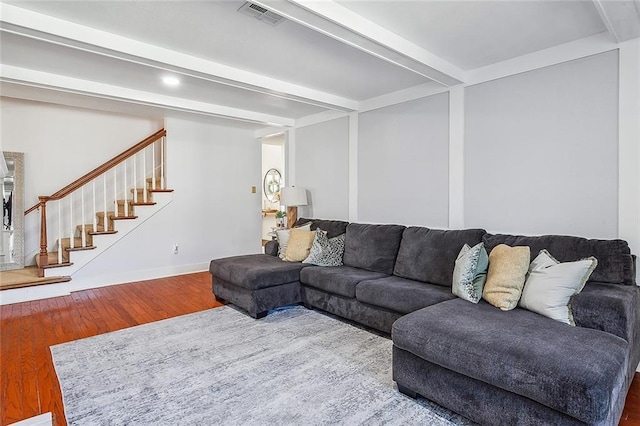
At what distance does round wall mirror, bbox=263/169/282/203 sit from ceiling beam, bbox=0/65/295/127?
11.9 ft

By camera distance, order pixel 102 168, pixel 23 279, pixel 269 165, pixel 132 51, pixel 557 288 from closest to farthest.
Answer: pixel 557 288 < pixel 132 51 < pixel 23 279 < pixel 102 168 < pixel 269 165

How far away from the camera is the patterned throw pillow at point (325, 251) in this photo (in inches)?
160

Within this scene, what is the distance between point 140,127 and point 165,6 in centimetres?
385

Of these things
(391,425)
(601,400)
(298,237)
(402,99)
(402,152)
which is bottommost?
(391,425)

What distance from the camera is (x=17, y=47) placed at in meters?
3.03

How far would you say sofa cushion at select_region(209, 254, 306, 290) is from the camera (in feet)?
11.9

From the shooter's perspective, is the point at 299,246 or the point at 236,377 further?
the point at 299,246

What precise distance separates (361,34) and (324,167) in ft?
9.21

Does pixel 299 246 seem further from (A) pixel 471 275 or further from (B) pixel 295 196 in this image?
(A) pixel 471 275

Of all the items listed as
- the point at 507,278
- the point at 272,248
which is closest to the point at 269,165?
the point at 272,248

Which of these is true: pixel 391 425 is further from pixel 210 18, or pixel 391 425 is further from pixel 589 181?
pixel 210 18

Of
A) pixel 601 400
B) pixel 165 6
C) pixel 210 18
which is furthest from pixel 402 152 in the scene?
pixel 601 400

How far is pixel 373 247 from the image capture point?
3.87m

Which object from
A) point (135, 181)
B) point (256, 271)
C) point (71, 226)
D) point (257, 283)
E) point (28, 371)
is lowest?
point (28, 371)
